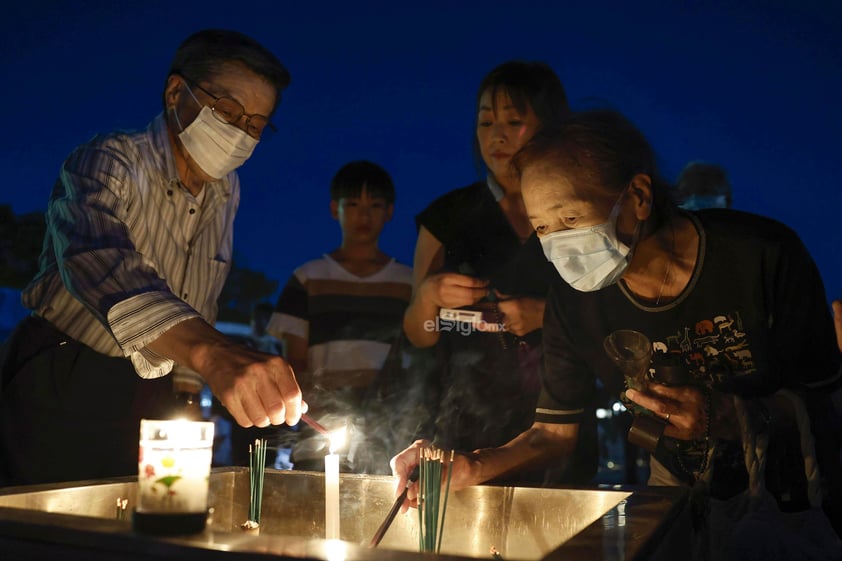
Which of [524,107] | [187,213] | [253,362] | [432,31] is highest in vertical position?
[432,31]

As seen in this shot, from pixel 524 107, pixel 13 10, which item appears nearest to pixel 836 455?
pixel 524 107

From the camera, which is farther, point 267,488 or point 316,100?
point 316,100

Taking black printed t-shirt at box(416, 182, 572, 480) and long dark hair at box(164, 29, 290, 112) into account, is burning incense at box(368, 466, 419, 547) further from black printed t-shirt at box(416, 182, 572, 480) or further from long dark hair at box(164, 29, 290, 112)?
long dark hair at box(164, 29, 290, 112)

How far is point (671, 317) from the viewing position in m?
2.15

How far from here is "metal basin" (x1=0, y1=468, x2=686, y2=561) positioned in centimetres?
95

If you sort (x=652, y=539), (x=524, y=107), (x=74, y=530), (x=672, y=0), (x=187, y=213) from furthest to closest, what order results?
(x=672, y=0) → (x=524, y=107) → (x=187, y=213) → (x=652, y=539) → (x=74, y=530)

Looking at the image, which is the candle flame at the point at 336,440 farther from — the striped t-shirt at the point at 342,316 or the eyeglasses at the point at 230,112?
the striped t-shirt at the point at 342,316

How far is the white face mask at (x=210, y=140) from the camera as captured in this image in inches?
102

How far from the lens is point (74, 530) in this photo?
3.12 feet

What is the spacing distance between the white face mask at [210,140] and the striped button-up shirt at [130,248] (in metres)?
0.08

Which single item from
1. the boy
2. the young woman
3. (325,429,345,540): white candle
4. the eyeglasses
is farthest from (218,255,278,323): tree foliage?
(325,429,345,540): white candle

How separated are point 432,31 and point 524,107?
37.0 m

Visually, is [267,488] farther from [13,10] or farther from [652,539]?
[13,10]

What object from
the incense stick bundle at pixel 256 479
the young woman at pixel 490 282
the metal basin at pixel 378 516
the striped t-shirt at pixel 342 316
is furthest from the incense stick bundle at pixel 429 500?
the striped t-shirt at pixel 342 316
